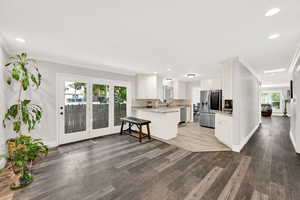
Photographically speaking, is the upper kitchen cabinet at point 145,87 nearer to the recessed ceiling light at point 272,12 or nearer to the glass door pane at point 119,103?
the glass door pane at point 119,103

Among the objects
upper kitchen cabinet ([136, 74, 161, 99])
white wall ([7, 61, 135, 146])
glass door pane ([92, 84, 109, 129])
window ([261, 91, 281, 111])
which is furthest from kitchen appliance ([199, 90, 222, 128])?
window ([261, 91, 281, 111])

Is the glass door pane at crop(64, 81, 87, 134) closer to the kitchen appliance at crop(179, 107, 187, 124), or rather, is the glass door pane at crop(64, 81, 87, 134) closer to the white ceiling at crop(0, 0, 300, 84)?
the white ceiling at crop(0, 0, 300, 84)

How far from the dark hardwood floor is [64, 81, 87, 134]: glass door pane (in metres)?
0.78

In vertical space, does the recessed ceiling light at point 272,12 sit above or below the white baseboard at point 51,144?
above

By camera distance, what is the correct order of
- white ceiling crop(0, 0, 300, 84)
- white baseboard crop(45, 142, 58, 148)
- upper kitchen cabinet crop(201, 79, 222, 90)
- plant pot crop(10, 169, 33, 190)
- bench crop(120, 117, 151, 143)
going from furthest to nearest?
1. upper kitchen cabinet crop(201, 79, 222, 90)
2. bench crop(120, 117, 151, 143)
3. white baseboard crop(45, 142, 58, 148)
4. plant pot crop(10, 169, 33, 190)
5. white ceiling crop(0, 0, 300, 84)

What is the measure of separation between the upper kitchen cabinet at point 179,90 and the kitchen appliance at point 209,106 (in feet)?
4.44

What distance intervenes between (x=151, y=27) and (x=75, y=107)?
11.1ft

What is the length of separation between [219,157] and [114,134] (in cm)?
351

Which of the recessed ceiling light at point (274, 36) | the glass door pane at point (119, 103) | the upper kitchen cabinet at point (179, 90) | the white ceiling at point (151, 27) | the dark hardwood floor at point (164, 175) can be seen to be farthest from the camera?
the upper kitchen cabinet at point (179, 90)

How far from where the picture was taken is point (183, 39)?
223cm

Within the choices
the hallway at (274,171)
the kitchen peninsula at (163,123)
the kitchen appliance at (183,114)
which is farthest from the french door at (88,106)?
the hallway at (274,171)

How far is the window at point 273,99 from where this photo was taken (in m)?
10.1

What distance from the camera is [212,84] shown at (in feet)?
17.6

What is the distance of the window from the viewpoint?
1009 centimetres
